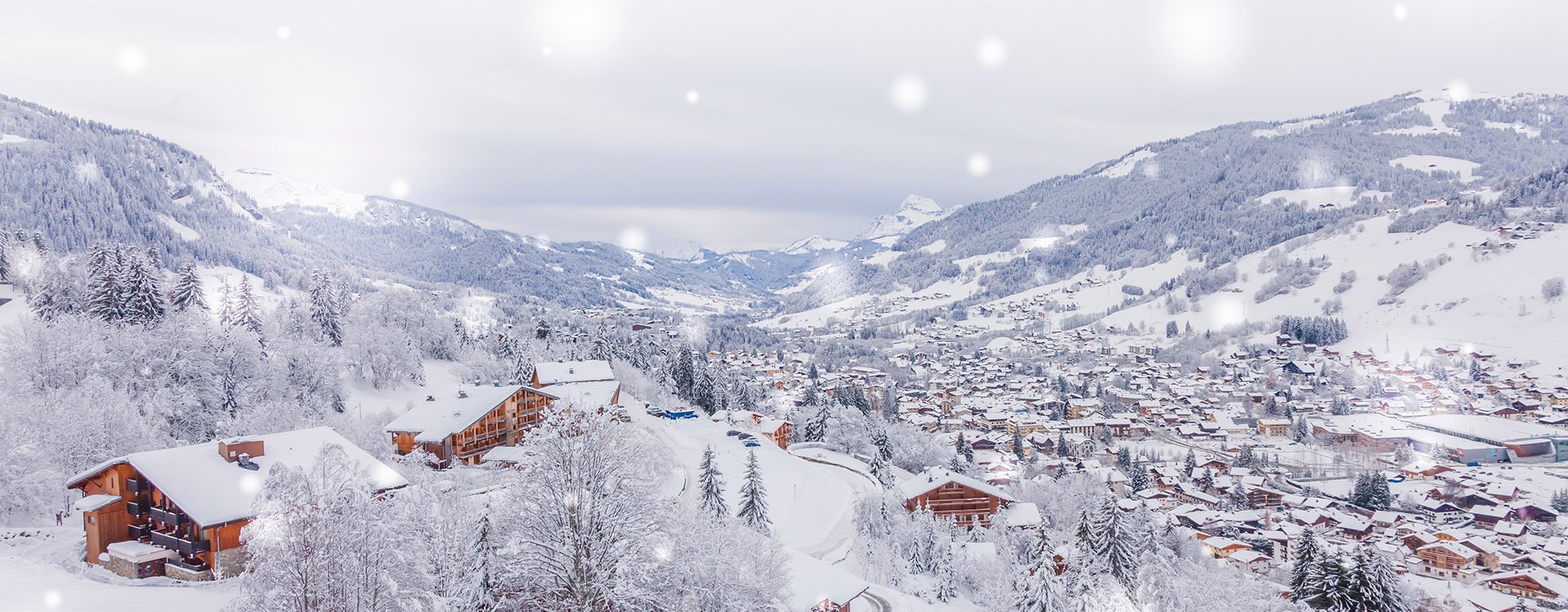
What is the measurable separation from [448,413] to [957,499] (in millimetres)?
28208

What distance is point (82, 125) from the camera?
161 meters

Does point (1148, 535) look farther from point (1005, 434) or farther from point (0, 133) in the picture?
point (0, 133)

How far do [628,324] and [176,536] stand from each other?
147 m

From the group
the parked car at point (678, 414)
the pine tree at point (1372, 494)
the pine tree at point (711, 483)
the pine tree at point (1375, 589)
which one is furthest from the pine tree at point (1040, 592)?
the pine tree at point (1372, 494)

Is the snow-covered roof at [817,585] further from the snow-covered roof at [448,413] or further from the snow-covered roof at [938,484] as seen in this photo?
the snow-covered roof at [448,413]

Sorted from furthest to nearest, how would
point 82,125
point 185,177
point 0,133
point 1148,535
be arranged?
point 185,177 < point 82,125 < point 0,133 < point 1148,535

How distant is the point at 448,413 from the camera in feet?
137

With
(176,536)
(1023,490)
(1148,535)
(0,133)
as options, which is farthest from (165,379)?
(0,133)

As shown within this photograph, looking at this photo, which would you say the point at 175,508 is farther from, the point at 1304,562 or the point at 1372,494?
the point at 1372,494

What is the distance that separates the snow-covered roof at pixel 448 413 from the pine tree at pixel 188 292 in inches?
798

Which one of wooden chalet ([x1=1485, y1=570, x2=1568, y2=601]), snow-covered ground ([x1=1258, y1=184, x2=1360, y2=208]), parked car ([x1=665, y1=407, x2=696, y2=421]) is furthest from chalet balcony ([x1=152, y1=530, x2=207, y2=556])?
snow-covered ground ([x1=1258, y1=184, x2=1360, y2=208])

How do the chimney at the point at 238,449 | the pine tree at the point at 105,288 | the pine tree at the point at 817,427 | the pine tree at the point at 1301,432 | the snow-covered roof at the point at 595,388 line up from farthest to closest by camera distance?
the pine tree at the point at 1301,432
the pine tree at the point at 817,427
the snow-covered roof at the point at 595,388
the pine tree at the point at 105,288
the chimney at the point at 238,449

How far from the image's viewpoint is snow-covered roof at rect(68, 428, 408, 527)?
19.3 metres

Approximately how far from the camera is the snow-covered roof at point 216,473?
63.3 feet
